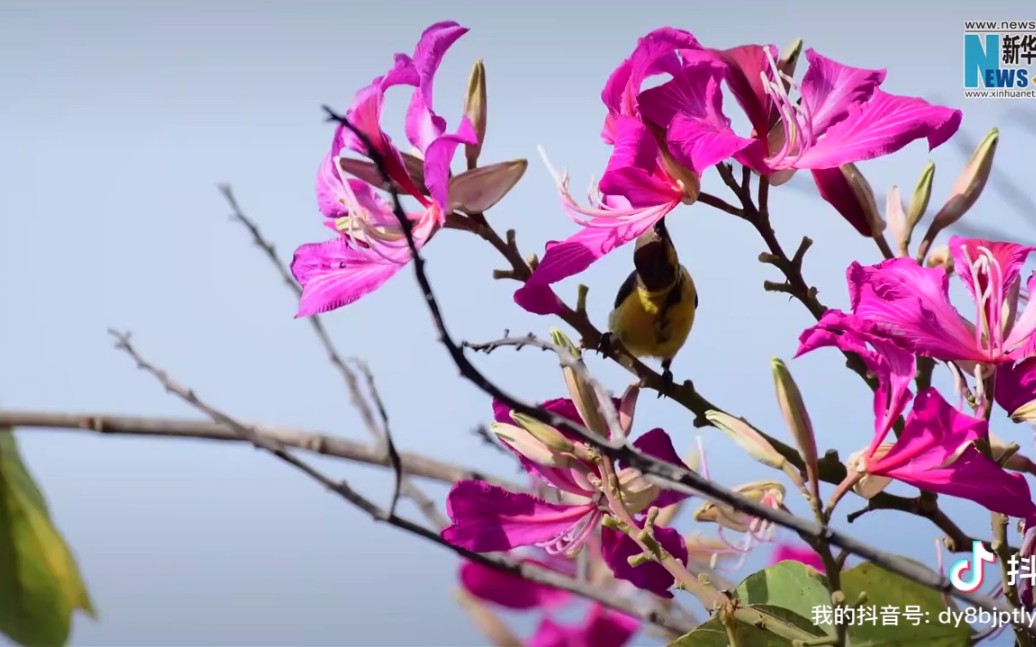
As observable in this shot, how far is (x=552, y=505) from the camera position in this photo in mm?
710

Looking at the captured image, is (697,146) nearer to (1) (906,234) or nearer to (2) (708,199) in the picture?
(2) (708,199)

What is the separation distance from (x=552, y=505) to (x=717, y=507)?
0.10m

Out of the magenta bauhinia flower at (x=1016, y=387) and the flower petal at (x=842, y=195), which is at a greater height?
the flower petal at (x=842, y=195)

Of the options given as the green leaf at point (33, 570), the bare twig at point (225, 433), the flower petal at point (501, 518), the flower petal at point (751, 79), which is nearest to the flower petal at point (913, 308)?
the flower petal at point (751, 79)

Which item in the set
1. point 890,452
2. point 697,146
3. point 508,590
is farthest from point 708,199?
point 508,590

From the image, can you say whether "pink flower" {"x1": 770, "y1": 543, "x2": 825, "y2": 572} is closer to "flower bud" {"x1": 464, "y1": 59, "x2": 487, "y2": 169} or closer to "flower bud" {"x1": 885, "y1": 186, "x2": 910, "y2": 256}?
"flower bud" {"x1": 885, "y1": 186, "x2": 910, "y2": 256}

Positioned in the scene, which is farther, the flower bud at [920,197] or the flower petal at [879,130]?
the flower bud at [920,197]

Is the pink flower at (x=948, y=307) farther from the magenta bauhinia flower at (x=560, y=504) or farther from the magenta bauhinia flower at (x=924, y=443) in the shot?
the magenta bauhinia flower at (x=560, y=504)

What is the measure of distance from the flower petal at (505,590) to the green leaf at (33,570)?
1.38 ft

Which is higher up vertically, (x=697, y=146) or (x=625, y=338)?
(x=697, y=146)

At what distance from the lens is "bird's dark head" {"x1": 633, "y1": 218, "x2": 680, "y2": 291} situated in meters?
0.86

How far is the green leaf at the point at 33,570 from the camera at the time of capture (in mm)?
779

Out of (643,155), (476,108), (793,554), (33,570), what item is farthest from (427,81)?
(793,554)

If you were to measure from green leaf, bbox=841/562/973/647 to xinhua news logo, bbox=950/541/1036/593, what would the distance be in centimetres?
3
